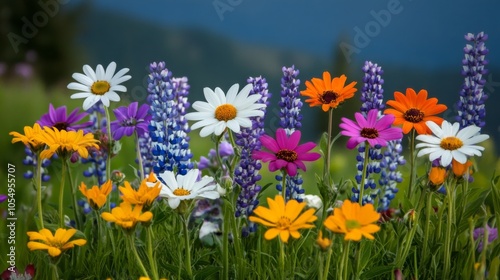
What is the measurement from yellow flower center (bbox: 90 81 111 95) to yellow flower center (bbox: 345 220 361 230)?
0.79m

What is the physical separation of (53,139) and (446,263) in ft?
3.19

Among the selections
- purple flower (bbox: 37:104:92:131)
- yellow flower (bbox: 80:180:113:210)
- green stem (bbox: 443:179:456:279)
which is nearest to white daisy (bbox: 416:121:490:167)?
green stem (bbox: 443:179:456:279)

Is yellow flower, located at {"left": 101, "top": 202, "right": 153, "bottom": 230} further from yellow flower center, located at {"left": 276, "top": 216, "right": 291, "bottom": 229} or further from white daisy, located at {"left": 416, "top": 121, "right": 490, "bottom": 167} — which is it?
white daisy, located at {"left": 416, "top": 121, "right": 490, "bottom": 167}

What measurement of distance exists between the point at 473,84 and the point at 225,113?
702 mm

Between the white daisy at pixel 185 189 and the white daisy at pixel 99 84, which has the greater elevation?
the white daisy at pixel 99 84

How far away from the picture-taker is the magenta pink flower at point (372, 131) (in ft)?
4.84

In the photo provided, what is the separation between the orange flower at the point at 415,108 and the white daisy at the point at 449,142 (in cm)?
6

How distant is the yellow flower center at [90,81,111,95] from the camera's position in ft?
5.58

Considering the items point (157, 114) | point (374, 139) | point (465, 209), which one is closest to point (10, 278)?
point (157, 114)

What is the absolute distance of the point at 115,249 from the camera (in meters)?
1.70

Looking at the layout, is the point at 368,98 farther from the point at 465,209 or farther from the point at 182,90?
the point at 182,90

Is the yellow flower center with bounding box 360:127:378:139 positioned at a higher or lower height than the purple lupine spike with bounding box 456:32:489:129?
lower

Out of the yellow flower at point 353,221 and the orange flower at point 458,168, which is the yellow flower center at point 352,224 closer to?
the yellow flower at point 353,221

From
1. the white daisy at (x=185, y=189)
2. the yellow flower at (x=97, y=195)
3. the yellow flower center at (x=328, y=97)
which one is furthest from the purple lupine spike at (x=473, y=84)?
the yellow flower at (x=97, y=195)
